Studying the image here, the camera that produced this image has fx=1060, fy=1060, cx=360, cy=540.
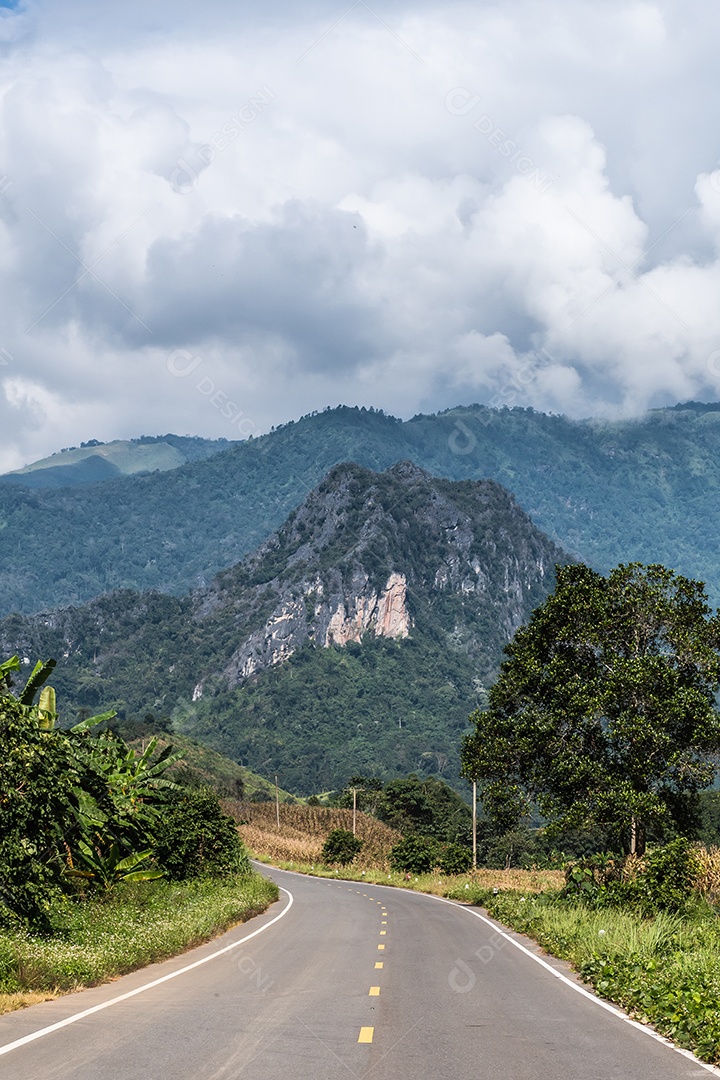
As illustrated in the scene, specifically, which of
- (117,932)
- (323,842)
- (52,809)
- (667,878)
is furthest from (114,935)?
(323,842)

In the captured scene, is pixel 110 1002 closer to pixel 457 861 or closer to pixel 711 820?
pixel 457 861

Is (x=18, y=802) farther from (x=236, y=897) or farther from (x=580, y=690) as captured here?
(x=580, y=690)

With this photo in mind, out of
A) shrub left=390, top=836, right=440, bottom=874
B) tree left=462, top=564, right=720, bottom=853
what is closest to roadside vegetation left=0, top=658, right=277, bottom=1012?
tree left=462, top=564, right=720, bottom=853

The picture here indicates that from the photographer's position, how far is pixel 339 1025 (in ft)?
40.9

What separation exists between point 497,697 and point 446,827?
69.7 meters

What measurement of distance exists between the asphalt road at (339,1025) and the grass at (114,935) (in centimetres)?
39

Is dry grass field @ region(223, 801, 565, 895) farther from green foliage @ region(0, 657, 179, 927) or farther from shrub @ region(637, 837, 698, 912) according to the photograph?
green foliage @ region(0, 657, 179, 927)

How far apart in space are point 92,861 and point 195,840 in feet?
27.2

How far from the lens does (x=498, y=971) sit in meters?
18.5

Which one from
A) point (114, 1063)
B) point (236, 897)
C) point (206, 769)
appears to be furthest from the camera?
point (206, 769)

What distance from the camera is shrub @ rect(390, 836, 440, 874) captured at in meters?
63.6

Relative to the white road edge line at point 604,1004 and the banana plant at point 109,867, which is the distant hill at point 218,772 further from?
the white road edge line at point 604,1004

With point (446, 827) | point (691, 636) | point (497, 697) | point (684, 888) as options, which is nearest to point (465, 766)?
point (497, 697)

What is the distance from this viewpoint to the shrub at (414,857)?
6362cm
